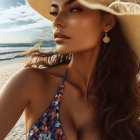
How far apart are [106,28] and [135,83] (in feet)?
1.99

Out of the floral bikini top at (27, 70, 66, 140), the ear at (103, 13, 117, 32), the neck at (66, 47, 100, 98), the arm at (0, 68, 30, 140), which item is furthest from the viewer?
the neck at (66, 47, 100, 98)

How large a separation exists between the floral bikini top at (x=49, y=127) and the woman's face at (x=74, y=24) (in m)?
0.46

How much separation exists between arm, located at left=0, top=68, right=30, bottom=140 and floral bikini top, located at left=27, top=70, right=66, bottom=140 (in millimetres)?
161

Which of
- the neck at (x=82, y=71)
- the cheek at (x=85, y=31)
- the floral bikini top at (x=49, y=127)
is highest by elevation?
the cheek at (x=85, y=31)

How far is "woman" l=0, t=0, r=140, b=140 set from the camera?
1.49 meters

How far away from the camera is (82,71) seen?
72.6 inches

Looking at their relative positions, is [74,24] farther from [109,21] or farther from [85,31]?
[109,21]

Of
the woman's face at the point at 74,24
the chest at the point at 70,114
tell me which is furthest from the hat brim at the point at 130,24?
the chest at the point at 70,114

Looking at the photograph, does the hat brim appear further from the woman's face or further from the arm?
the arm

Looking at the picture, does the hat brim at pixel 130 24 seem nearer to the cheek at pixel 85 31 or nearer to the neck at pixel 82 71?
the cheek at pixel 85 31

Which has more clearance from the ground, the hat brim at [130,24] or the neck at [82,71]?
the hat brim at [130,24]

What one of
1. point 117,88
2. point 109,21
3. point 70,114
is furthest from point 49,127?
point 109,21

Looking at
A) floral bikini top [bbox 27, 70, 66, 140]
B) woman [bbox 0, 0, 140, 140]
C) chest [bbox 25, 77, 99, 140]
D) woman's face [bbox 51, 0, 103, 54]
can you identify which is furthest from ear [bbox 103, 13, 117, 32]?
floral bikini top [bbox 27, 70, 66, 140]

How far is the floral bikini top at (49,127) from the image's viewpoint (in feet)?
4.87
